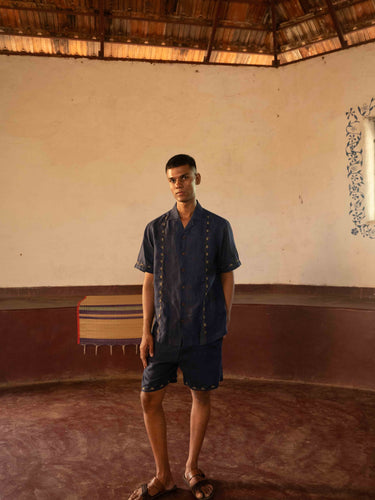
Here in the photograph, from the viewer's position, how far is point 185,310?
218 centimetres

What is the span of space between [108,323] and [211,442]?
4.93 feet

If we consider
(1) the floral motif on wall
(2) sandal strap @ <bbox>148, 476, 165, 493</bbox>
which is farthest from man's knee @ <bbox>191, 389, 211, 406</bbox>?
(1) the floral motif on wall

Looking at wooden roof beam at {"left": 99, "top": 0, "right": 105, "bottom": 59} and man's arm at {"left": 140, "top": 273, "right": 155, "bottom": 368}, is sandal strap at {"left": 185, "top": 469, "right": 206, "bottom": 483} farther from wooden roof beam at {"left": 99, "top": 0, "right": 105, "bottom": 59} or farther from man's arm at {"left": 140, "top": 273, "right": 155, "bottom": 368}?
wooden roof beam at {"left": 99, "top": 0, "right": 105, "bottom": 59}

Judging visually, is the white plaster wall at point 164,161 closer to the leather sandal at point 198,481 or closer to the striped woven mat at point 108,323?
the striped woven mat at point 108,323

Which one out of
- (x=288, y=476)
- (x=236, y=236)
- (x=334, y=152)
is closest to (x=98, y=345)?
(x=236, y=236)

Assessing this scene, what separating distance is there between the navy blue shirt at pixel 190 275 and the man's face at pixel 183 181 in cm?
9

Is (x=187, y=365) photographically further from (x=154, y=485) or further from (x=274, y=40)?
(x=274, y=40)

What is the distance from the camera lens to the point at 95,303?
402 cm

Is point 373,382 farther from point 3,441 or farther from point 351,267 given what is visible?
point 3,441

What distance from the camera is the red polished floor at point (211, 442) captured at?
236cm

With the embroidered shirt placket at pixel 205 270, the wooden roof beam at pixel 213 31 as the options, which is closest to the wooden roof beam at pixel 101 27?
the wooden roof beam at pixel 213 31

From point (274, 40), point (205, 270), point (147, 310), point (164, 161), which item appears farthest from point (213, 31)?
point (147, 310)

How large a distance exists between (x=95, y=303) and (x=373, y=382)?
7.58 ft

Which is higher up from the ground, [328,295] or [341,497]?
[328,295]
